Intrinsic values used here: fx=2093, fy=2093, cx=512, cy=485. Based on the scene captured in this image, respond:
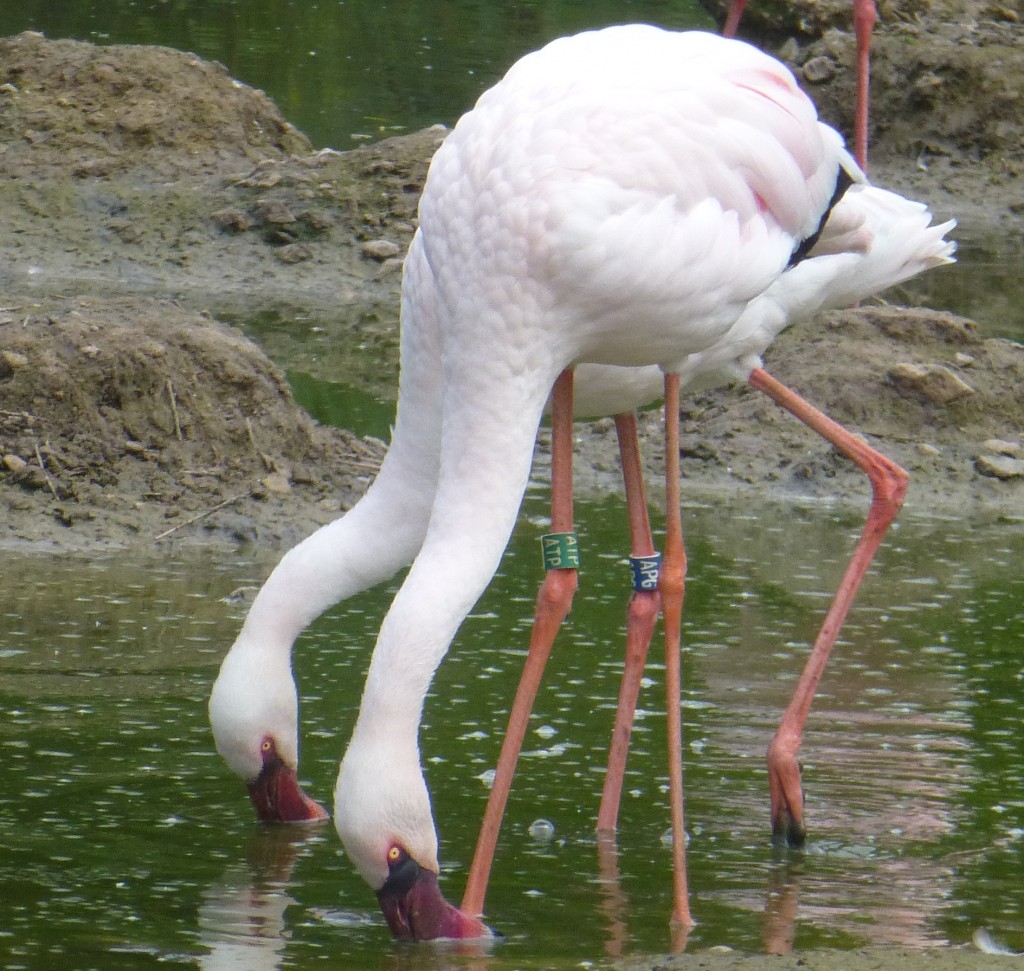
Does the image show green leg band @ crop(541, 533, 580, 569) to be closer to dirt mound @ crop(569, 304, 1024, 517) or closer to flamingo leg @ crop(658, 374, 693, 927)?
flamingo leg @ crop(658, 374, 693, 927)

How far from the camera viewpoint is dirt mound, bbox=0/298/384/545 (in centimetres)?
657

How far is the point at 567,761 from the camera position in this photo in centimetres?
492

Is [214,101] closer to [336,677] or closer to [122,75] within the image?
[122,75]

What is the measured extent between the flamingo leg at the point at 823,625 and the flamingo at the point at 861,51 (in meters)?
4.59

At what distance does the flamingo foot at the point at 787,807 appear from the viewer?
4.48 meters

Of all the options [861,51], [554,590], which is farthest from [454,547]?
[861,51]

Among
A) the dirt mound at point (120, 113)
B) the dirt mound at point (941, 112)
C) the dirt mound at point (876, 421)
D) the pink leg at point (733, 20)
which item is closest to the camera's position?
the dirt mound at point (876, 421)

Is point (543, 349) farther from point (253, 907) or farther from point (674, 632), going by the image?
point (253, 907)

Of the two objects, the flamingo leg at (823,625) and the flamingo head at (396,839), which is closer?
the flamingo head at (396,839)

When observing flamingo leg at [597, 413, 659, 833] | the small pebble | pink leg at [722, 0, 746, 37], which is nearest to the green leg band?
flamingo leg at [597, 413, 659, 833]

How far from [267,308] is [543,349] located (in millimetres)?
6196

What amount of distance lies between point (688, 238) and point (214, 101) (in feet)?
26.1

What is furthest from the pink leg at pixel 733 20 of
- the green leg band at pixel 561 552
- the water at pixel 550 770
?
the green leg band at pixel 561 552

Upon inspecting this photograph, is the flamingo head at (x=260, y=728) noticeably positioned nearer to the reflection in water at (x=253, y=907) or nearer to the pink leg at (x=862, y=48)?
the reflection in water at (x=253, y=907)
